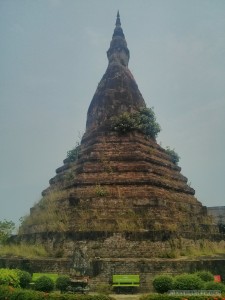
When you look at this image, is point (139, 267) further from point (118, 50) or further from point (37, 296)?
point (118, 50)

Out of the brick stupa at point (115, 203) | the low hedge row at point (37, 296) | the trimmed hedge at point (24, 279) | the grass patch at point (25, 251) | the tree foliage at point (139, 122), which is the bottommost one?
the low hedge row at point (37, 296)

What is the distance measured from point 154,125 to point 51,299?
41.6 ft

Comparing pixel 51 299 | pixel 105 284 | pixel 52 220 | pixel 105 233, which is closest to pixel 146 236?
pixel 105 233

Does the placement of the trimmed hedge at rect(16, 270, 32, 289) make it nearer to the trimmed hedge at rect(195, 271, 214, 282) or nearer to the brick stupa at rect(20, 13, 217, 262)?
the brick stupa at rect(20, 13, 217, 262)

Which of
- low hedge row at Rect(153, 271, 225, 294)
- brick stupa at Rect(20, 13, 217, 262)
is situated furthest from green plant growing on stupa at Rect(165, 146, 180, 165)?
low hedge row at Rect(153, 271, 225, 294)

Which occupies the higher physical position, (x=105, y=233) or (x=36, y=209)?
(x=36, y=209)

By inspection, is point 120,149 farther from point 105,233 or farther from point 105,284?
point 105,284

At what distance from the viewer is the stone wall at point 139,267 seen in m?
13.2

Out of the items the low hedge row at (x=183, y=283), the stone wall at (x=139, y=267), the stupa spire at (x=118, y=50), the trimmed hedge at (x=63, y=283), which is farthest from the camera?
the stupa spire at (x=118, y=50)

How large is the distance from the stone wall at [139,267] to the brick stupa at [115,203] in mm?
692

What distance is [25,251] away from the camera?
A: 15.9 m

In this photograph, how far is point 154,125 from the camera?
20.4m

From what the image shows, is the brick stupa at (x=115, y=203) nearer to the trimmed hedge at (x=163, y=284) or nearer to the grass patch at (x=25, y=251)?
the grass patch at (x=25, y=251)

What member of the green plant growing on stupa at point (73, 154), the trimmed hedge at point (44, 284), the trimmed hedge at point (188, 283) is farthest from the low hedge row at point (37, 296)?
the green plant growing on stupa at point (73, 154)
